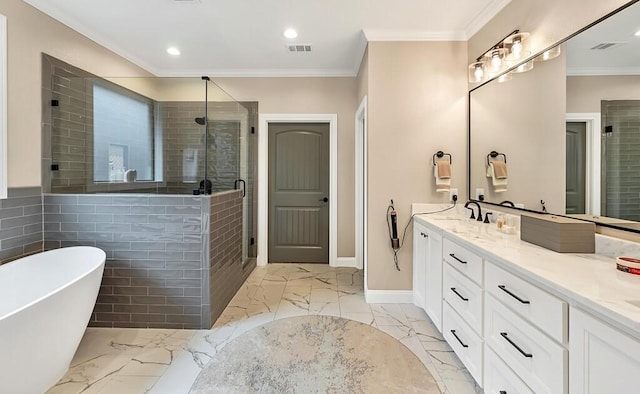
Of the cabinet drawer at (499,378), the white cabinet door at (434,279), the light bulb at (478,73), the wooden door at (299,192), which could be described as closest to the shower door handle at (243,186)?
the wooden door at (299,192)

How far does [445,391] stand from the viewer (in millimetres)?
1734

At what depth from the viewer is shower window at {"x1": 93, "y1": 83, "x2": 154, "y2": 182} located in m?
2.93

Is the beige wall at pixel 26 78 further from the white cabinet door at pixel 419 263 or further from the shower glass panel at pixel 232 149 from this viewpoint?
the white cabinet door at pixel 419 263

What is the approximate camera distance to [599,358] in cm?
94

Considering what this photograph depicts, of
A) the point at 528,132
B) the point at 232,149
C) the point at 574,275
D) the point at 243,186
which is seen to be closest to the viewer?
the point at 574,275

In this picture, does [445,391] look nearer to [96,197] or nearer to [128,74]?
[96,197]

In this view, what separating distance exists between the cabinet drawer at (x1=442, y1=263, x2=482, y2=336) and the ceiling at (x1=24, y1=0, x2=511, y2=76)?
7.08 feet

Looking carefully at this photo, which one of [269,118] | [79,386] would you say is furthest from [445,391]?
[269,118]

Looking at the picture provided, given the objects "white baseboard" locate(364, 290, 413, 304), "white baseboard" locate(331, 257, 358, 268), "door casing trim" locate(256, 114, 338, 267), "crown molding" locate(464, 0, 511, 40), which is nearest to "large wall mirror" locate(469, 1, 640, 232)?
"crown molding" locate(464, 0, 511, 40)

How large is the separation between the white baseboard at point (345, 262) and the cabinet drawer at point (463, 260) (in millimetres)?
1976

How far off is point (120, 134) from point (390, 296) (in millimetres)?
3277

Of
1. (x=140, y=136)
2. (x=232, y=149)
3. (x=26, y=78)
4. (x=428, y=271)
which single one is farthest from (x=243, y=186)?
(x=428, y=271)

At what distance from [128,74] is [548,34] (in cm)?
412

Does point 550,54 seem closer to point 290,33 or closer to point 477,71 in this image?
point 477,71
